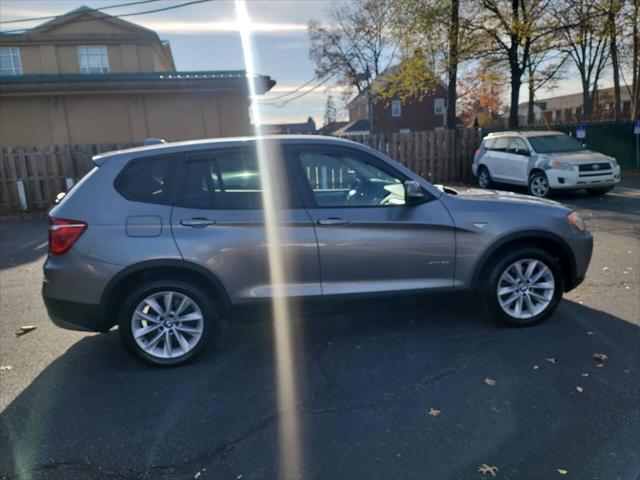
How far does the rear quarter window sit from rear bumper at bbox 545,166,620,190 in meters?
10.3

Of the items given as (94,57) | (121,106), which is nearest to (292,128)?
(94,57)

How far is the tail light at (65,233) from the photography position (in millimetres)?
3629

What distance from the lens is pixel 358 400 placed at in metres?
3.30

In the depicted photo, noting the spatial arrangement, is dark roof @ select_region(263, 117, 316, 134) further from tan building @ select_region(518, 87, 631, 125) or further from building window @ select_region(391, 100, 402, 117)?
tan building @ select_region(518, 87, 631, 125)

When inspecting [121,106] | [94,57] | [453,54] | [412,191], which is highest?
[94,57]

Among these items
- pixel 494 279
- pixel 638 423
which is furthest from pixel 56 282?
pixel 638 423

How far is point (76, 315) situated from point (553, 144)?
12.1 meters

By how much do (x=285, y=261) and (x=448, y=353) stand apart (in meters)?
1.51

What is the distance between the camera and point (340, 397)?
11.0 ft

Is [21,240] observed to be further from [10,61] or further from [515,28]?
[10,61]

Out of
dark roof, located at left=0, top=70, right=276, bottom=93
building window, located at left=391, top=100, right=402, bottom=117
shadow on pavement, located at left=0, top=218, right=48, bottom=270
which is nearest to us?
shadow on pavement, located at left=0, top=218, right=48, bottom=270

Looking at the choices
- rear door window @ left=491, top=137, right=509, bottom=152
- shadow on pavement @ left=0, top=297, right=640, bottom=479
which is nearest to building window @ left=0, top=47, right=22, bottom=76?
rear door window @ left=491, top=137, right=509, bottom=152

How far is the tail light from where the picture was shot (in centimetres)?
363

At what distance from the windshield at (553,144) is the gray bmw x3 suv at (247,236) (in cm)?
900
